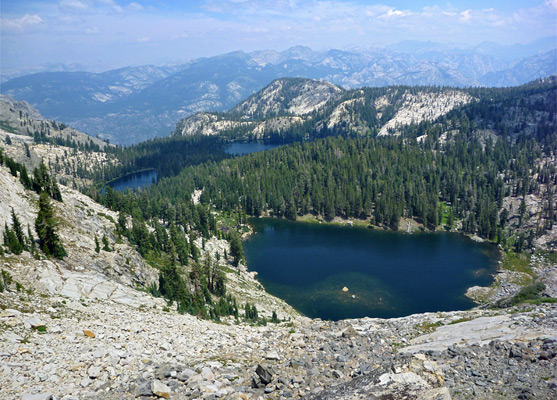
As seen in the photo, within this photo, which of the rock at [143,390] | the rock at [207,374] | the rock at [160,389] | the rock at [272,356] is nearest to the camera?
the rock at [160,389]

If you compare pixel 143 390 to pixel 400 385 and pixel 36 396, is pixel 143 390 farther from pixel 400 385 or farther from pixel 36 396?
pixel 400 385

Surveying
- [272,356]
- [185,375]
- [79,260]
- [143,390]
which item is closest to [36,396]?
[143,390]

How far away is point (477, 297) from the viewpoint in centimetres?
9456

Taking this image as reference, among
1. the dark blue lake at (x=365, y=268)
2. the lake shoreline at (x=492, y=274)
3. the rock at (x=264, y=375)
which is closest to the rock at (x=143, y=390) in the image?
the rock at (x=264, y=375)

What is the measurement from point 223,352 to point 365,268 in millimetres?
90787

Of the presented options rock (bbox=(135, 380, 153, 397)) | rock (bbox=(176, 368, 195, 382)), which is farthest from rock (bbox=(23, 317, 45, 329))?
rock (bbox=(176, 368, 195, 382))

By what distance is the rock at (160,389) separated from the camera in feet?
70.8

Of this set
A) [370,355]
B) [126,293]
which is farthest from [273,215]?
[370,355]

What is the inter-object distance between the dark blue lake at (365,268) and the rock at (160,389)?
66.5 meters

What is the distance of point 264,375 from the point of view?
952 inches

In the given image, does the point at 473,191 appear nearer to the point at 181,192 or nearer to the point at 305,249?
the point at 305,249

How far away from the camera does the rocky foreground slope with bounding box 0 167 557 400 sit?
2161cm

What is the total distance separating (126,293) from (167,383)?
28.0 meters

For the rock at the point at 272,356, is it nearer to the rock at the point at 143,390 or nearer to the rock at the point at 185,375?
the rock at the point at 185,375
